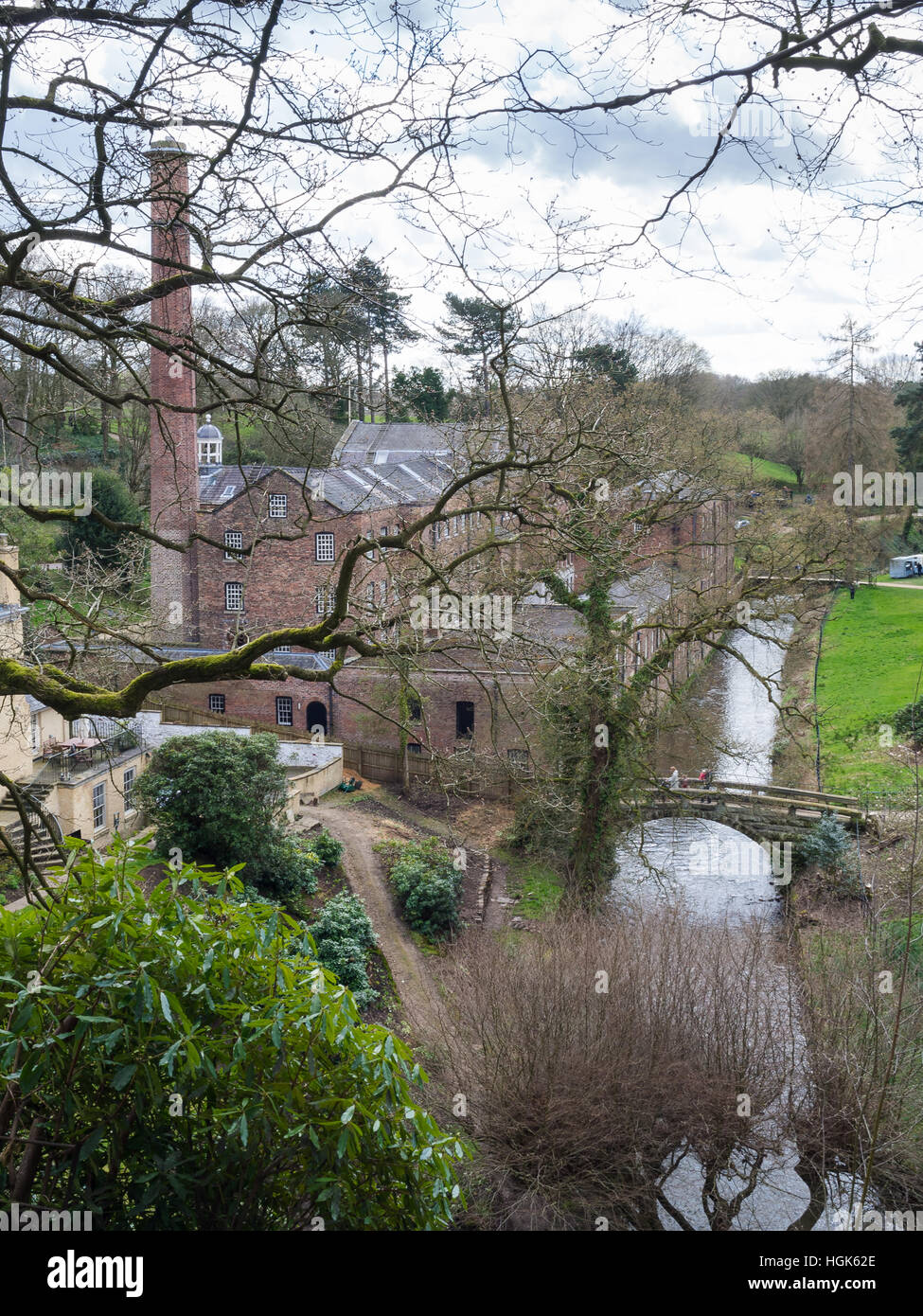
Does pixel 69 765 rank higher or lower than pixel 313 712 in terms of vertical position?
higher

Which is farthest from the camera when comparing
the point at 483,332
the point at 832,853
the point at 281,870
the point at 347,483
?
the point at 347,483

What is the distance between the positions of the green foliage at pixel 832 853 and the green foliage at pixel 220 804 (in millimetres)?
11552

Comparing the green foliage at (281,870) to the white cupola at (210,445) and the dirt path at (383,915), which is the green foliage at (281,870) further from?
the white cupola at (210,445)

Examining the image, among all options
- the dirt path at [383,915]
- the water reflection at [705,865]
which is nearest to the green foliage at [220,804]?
the dirt path at [383,915]

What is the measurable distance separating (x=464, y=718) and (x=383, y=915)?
10.6 meters

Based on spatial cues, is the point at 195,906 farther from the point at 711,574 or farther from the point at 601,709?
the point at 711,574

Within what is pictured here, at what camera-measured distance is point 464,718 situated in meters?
32.9

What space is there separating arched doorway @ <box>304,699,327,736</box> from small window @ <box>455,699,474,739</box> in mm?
4318

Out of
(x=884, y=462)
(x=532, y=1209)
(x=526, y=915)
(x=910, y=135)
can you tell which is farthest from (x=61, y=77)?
(x=884, y=462)

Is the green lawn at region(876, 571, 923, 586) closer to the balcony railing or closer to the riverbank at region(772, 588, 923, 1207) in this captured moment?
the riverbank at region(772, 588, 923, 1207)

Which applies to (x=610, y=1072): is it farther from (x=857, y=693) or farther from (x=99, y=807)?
(x=857, y=693)

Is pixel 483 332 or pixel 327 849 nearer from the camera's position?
pixel 483 332

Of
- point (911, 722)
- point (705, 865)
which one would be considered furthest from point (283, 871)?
point (911, 722)
